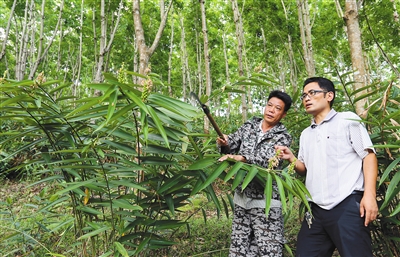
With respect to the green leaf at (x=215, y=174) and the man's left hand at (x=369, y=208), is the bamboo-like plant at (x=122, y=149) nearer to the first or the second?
the green leaf at (x=215, y=174)

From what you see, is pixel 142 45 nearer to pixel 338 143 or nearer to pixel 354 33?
pixel 354 33

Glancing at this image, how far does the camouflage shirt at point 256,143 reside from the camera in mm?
2002

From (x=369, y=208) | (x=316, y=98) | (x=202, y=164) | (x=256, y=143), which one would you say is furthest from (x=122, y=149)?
(x=369, y=208)

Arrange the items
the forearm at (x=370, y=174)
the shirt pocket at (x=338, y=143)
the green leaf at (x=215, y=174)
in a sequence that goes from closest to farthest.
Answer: the green leaf at (x=215, y=174) < the forearm at (x=370, y=174) < the shirt pocket at (x=338, y=143)

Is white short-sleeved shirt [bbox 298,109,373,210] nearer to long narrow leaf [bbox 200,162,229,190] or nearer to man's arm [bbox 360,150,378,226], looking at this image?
man's arm [bbox 360,150,378,226]

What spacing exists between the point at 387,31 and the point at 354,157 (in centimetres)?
719

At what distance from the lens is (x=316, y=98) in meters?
1.92

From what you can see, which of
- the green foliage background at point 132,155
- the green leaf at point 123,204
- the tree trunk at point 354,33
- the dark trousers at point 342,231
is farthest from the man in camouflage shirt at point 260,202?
the tree trunk at point 354,33

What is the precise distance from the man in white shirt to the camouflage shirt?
167mm

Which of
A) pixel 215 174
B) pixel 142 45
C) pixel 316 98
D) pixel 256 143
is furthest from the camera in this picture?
pixel 142 45

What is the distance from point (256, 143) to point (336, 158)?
0.53 meters

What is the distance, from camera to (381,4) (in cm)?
680

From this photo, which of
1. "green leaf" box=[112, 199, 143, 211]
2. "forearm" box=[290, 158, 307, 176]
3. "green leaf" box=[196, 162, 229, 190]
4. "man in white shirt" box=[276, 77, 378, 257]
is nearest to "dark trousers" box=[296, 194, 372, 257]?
"man in white shirt" box=[276, 77, 378, 257]

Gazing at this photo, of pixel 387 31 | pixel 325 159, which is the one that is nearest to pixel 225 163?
pixel 325 159
